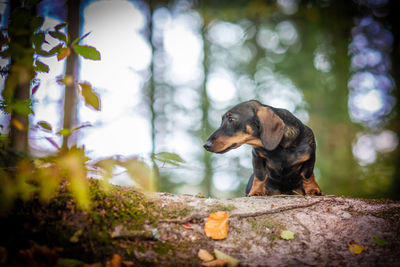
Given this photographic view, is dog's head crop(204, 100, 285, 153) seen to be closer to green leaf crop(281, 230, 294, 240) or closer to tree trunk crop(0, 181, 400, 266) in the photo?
tree trunk crop(0, 181, 400, 266)

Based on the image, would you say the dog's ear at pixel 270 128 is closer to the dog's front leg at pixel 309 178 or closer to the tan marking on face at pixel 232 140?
the tan marking on face at pixel 232 140

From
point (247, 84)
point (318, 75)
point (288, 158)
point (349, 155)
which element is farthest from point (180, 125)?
point (288, 158)

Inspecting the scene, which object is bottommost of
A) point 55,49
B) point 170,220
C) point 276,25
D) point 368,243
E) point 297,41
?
point 368,243

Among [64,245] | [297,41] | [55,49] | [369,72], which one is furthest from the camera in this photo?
[297,41]

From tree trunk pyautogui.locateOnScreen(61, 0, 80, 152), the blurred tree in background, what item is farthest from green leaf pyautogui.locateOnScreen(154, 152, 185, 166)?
the blurred tree in background

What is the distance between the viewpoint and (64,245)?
153 centimetres

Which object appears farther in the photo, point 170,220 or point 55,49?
point 170,220

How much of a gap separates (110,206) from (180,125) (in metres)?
8.48

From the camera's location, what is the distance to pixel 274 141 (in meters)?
3.06

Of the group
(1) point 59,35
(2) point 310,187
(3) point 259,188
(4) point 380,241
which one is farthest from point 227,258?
(2) point 310,187

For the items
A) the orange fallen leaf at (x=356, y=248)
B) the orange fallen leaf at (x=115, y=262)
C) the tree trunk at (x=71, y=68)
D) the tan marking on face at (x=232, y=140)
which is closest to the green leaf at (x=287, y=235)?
the orange fallen leaf at (x=356, y=248)

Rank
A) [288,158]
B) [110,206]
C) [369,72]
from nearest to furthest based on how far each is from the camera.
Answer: [110,206] → [288,158] → [369,72]

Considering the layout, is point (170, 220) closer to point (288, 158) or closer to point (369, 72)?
point (288, 158)

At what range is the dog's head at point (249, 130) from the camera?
10.2ft
